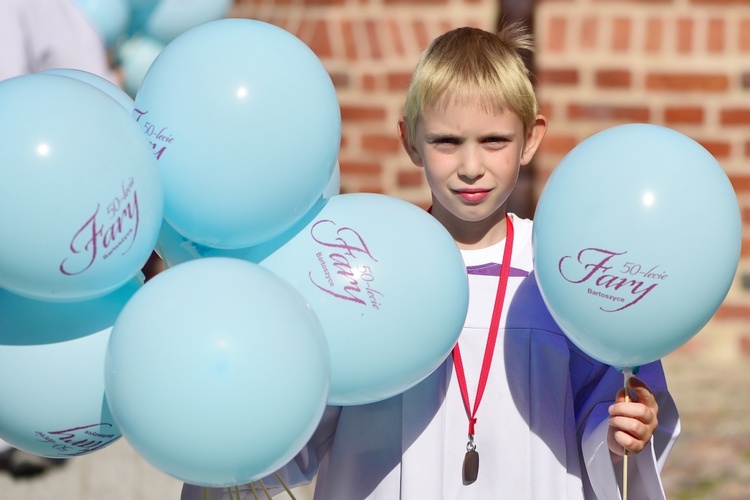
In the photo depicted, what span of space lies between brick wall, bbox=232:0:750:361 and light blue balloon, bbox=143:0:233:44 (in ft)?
2.27

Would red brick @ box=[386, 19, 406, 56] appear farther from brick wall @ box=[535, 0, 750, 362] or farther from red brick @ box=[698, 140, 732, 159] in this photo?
red brick @ box=[698, 140, 732, 159]

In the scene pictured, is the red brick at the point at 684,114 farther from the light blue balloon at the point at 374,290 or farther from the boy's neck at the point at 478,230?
the light blue balloon at the point at 374,290

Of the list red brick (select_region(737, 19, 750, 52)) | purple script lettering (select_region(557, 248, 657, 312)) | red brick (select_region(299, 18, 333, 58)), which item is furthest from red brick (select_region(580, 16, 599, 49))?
purple script lettering (select_region(557, 248, 657, 312))

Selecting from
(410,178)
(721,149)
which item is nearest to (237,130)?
(410,178)

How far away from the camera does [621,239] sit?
2176mm

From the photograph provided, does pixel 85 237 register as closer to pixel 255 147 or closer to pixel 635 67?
pixel 255 147

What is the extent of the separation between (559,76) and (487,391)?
2916 millimetres

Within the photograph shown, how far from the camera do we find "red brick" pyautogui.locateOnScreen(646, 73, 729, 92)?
16.9 feet

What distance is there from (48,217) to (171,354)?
274mm

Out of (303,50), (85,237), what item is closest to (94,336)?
(85,237)

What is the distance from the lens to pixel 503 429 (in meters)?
2.53

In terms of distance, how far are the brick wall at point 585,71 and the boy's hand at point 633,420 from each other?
2.88 meters

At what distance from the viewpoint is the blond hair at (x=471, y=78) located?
8.24ft

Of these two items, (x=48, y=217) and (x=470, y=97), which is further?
(x=470, y=97)
